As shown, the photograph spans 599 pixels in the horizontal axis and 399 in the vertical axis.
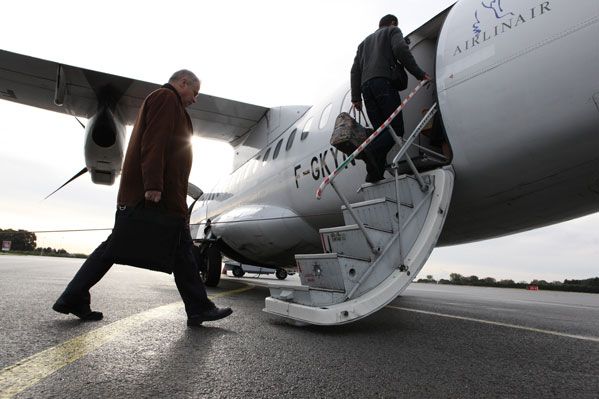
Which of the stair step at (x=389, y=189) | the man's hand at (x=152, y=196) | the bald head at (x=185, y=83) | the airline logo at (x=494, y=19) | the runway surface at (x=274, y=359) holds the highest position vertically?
the airline logo at (x=494, y=19)

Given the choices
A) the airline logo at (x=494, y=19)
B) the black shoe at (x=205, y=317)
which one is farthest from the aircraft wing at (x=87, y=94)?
the black shoe at (x=205, y=317)

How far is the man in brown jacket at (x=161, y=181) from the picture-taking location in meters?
3.12

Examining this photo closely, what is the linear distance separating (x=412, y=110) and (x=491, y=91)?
1161 millimetres

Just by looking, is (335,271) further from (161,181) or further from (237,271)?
(237,271)

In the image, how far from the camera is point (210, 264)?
831 centimetres

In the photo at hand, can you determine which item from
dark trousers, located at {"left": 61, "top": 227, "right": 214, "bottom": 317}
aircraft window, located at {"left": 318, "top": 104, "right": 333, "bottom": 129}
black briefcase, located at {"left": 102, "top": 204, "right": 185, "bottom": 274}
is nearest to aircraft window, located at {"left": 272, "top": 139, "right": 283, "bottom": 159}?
aircraft window, located at {"left": 318, "top": 104, "right": 333, "bottom": 129}

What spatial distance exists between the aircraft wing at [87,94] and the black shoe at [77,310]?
4830 mm

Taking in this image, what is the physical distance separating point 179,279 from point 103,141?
5057mm

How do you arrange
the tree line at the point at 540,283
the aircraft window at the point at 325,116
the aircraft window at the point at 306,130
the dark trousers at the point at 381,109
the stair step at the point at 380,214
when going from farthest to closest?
the tree line at the point at 540,283, the aircraft window at the point at 306,130, the aircraft window at the point at 325,116, the dark trousers at the point at 381,109, the stair step at the point at 380,214

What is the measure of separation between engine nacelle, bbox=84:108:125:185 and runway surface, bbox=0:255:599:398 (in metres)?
4.15

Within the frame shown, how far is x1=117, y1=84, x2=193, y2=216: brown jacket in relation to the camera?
3097 mm

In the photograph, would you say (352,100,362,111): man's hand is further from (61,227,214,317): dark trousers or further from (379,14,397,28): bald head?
(61,227,214,317): dark trousers

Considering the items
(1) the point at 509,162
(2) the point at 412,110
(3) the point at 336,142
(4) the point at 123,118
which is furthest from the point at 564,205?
(4) the point at 123,118

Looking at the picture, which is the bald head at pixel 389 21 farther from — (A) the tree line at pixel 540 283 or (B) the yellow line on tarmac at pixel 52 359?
(A) the tree line at pixel 540 283
